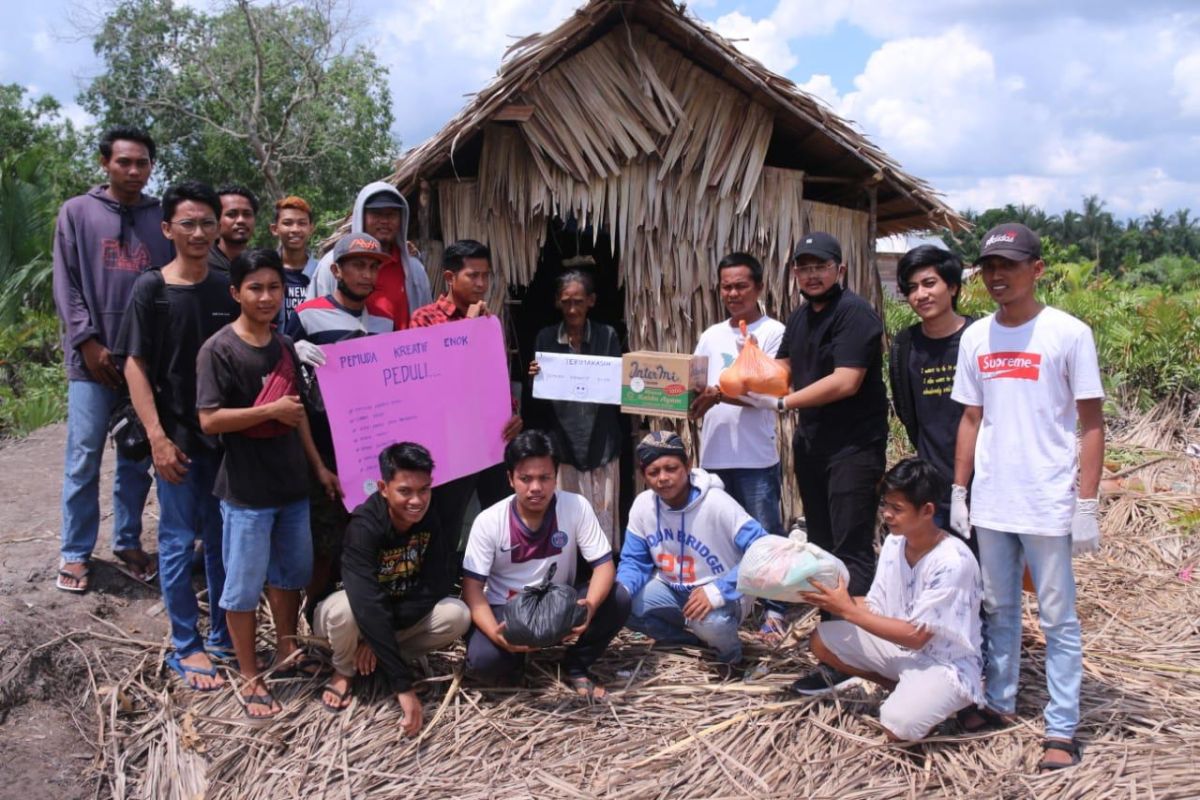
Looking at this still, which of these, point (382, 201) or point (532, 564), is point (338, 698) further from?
point (382, 201)

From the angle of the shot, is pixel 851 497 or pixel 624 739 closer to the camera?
pixel 624 739

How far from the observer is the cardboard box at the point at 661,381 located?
4.24 meters

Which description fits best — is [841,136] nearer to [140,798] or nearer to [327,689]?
[327,689]

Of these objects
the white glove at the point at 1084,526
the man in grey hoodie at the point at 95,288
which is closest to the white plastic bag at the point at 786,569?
the white glove at the point at 1084,526

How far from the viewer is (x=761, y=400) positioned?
4160 millimetres

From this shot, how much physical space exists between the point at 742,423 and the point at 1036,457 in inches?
60.3

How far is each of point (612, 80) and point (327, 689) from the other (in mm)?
3752

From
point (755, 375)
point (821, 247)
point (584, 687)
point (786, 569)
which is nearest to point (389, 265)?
point (755, 375)

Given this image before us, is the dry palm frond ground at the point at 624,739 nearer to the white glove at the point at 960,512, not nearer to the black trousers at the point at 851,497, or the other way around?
the black trousers at the point at 851,497

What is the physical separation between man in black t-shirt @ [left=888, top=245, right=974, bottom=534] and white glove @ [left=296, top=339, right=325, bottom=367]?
256 centimetres

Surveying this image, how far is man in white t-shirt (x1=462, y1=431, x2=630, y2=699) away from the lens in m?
3.81

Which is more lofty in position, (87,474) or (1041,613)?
(87,474)

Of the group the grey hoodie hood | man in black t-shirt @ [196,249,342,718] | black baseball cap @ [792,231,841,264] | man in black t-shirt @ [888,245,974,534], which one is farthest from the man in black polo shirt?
man in black t-shirt @ [196,249,342,718]

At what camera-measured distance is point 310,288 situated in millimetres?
4492
